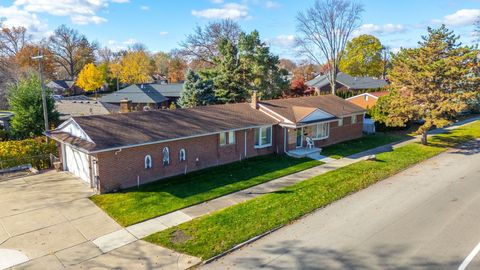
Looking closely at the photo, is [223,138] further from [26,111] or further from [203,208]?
[26,111]

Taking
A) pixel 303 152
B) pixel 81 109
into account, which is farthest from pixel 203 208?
pixel 81 109

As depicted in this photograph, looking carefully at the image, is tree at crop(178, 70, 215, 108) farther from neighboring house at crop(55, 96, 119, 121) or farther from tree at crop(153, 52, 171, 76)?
tree at crop(153, 52, 171, 76)

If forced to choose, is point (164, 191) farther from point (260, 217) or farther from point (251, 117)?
point (251, 117)

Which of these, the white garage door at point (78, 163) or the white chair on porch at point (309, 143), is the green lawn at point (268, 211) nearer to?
the white chair on porch at point (309, 143)

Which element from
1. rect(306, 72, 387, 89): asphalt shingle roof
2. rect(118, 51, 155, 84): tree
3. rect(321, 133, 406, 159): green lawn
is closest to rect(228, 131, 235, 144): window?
rect(321, 133, 406, 159): green lawn

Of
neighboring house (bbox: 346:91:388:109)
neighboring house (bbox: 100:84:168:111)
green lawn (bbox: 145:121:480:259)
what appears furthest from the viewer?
neighboring house (bbox: 100:84:168:111)

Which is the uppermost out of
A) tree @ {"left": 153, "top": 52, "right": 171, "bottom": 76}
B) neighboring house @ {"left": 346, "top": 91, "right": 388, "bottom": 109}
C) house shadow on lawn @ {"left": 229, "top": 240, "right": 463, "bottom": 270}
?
tree @ {"left": 153, "top": 52, "right": 171, "bottom": 76}
